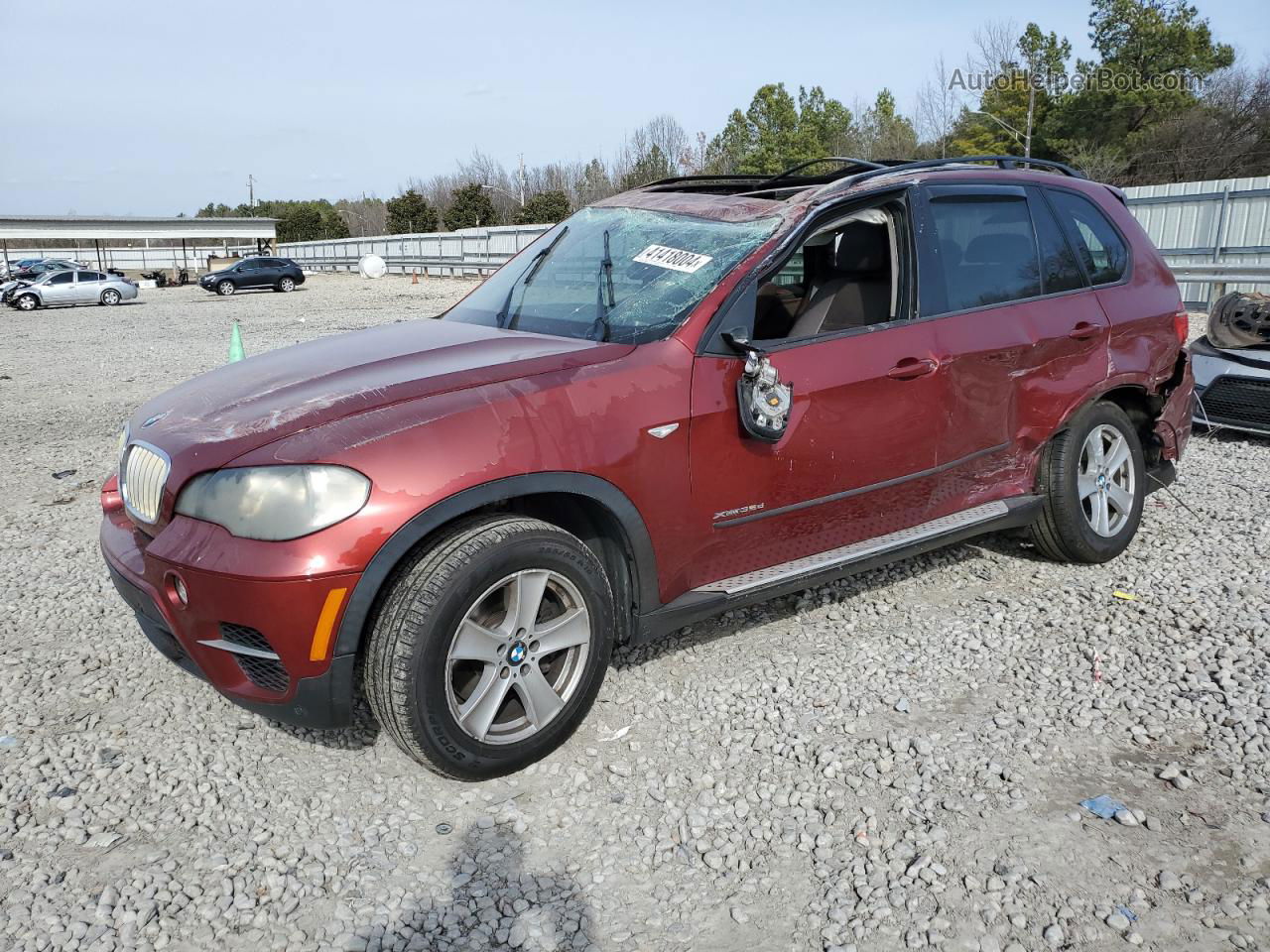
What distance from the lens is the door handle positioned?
3.82 m

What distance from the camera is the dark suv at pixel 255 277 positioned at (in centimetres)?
3653

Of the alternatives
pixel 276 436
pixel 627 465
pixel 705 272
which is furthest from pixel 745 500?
pixel 276 436

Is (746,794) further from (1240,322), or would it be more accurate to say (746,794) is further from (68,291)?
(68,291)

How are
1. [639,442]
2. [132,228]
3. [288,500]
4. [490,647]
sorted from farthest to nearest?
[132,228]
[639,442]
[490,647]
[288,500]

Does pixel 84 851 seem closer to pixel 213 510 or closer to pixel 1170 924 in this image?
pixel 213 510

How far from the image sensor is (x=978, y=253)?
168 inches

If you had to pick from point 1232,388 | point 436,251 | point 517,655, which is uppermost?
point 436,251

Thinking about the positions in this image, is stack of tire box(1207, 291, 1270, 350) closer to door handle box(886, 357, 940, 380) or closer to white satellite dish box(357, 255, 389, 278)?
door handle box(886, 357, 940, 380)

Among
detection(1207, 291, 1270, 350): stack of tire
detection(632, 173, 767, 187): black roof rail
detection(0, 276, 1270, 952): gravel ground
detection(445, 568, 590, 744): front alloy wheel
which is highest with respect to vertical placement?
detection(632, 173, 767, 187): black roof rail

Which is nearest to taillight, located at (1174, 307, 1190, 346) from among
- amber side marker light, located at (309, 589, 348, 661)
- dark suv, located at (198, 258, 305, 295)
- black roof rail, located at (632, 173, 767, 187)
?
black roof rail, located at (632, 173, 767, 187)

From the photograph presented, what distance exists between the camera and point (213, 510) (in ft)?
9.25

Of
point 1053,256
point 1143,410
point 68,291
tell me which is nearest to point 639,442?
point 1053,256

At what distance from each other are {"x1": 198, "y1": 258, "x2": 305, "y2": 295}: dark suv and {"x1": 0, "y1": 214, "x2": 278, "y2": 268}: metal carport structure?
1121 inches

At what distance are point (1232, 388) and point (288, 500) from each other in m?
7.11
